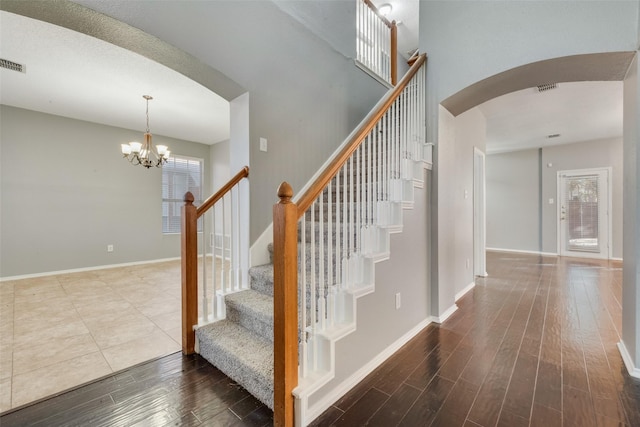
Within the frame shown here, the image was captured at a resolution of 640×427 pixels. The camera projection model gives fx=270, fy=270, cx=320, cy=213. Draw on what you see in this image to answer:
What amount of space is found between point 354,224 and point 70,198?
5.47 meters

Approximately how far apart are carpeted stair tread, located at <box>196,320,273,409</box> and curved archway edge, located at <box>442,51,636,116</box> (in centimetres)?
280

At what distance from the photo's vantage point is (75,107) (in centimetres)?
439

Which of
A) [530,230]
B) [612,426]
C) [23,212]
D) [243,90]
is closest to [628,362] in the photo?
[612,426]

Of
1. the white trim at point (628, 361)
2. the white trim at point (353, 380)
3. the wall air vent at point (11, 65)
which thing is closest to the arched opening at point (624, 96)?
the white trim at point (628, 361)

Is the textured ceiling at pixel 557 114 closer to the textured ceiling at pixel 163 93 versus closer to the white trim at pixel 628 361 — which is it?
the textured ceiling at pixel 163 93

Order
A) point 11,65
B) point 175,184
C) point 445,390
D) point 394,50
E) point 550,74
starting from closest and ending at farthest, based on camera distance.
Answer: point 445,390, point 550,74, point 11,65, point 394,50, point 175,184

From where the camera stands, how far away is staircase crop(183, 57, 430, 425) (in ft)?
4.74

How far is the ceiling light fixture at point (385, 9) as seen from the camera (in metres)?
4.01

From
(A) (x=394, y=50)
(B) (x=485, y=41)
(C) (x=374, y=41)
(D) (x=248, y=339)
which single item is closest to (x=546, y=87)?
(B) (x=485, y=41)

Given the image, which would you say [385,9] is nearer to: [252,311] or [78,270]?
[252,311]

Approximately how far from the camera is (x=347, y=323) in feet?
5.61

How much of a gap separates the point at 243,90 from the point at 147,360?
235cm

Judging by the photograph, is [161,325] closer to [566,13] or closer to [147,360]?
[147,360]

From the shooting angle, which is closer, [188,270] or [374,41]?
[188,270]
